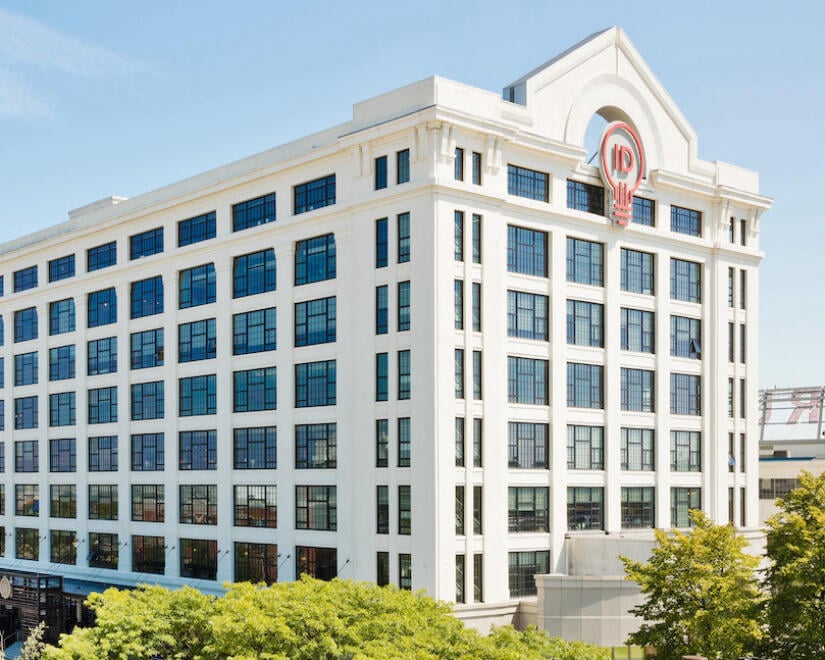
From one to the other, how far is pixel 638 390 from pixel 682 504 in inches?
304

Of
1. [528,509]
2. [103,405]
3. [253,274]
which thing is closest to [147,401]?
[103,405]

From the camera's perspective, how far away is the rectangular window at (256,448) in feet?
203

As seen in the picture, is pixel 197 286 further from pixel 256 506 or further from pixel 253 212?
pixel 256 506

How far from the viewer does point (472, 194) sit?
54.4 metres

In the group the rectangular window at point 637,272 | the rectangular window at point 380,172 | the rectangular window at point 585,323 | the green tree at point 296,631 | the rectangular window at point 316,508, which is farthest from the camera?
the rectangular window at point 637,272

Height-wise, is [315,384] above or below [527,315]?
below

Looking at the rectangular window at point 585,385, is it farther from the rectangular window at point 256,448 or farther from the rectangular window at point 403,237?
the rectangular window at point 256,448

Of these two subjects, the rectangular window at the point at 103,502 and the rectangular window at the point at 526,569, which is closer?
the rectangular window at the point at 526,569

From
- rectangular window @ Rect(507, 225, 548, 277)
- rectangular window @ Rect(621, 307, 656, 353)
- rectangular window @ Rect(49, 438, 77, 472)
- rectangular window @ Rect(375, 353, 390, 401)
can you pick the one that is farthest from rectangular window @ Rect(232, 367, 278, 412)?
rectangular window @ Rect(621, 307, 656, 353)

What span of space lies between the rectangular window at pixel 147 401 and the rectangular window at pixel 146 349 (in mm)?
1307

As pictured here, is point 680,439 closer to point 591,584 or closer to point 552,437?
point 552,437

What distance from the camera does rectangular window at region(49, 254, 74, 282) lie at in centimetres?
7841

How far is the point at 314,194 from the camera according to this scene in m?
59.8

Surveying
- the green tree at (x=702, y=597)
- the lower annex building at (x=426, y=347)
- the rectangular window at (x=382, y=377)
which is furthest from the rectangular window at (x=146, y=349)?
the green tree at (x=702, y=597)
